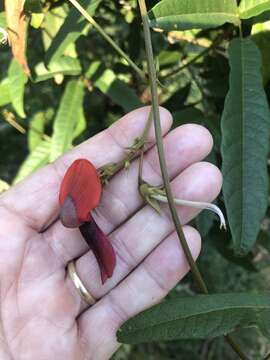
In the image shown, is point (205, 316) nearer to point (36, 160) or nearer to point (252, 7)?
point (252, 7)

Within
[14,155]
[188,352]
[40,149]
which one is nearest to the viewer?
[40,149]

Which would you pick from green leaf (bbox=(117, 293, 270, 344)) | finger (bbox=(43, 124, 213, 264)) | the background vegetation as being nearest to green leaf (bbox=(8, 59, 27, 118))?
the background vegetation

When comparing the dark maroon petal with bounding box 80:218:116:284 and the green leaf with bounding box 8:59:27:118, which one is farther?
the green leaf with bounding box 8:59:27:118

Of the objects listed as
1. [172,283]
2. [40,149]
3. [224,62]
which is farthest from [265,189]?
[40,149]

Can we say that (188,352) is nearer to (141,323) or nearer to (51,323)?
(51,323)

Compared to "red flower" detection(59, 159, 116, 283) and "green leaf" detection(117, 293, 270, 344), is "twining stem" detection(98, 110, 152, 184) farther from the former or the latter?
"green leaf" detection(117, 293, 270, 344)

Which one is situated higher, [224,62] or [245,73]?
[245,73]

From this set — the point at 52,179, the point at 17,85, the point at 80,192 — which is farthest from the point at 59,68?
the point at 80,192
